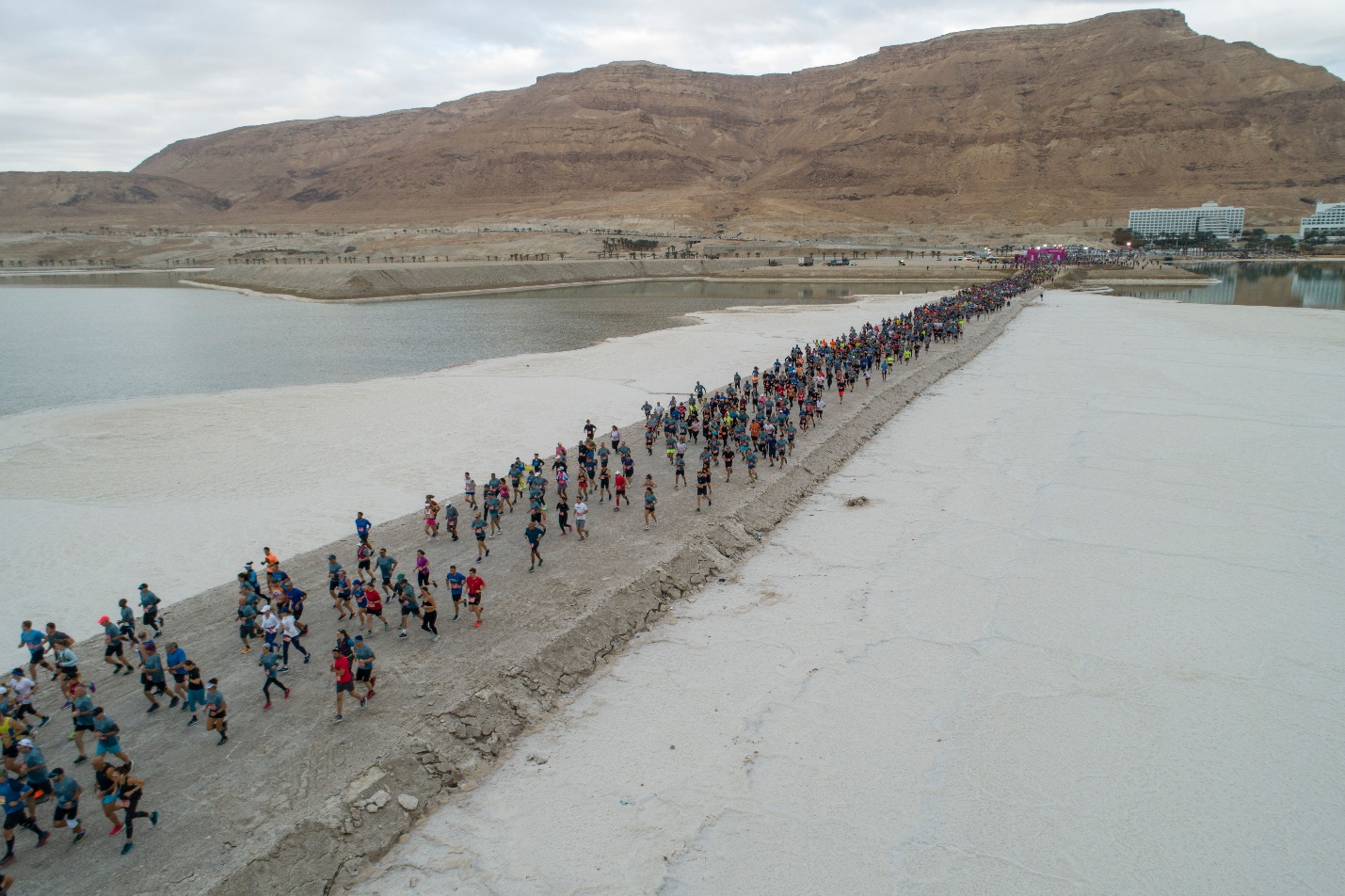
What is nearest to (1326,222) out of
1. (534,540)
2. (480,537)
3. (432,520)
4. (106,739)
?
(534,540)

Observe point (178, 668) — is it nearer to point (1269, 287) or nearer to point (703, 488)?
point (703, 488)

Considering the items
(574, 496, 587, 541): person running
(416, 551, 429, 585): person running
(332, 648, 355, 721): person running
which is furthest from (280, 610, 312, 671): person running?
(574, 496, 587, 541): person running

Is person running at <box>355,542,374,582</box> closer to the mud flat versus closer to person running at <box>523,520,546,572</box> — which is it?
the mud flat

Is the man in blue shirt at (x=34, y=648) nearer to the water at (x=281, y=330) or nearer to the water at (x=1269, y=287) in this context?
the water at (x=281, y=330)

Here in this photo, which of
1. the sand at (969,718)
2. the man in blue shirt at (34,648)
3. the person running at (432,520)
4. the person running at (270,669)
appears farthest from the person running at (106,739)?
the person running at (432,520)

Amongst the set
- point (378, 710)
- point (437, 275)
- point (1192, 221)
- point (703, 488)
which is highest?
point (1192, 221)
